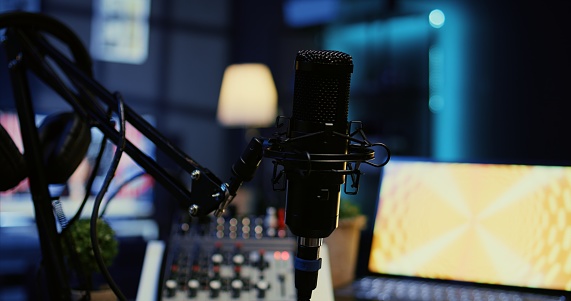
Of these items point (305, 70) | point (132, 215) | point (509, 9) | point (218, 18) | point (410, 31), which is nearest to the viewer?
point (305, 70)

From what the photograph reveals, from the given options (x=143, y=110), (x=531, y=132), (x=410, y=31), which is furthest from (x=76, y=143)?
(x=143, y=110)

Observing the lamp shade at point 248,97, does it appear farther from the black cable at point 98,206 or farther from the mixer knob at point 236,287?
the black cable at point 98,206

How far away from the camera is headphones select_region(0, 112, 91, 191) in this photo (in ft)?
3.14

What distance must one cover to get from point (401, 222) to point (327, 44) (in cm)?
243

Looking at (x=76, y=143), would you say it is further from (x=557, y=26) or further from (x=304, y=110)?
(x=557, y=26)

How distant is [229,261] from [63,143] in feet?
1.34

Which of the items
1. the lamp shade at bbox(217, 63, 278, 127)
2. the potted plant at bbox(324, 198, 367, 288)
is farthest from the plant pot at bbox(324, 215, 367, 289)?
the lamp shade at bbox(217, 63, 278, 127)

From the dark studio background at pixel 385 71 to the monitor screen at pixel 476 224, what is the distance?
5 cm

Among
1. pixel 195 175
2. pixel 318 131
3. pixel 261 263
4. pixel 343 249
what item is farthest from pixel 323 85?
pixel 343 249

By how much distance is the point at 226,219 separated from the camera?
1475 millimetres

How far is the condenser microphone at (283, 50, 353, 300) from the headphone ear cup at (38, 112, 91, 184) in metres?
0.43

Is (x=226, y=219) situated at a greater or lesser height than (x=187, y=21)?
lesser

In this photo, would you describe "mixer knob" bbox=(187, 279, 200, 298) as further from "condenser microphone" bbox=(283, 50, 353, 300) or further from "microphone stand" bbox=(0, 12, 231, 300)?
"condenser microphone" bbox=(283, 50, 353, 300)

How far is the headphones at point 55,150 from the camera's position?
0.96 m
